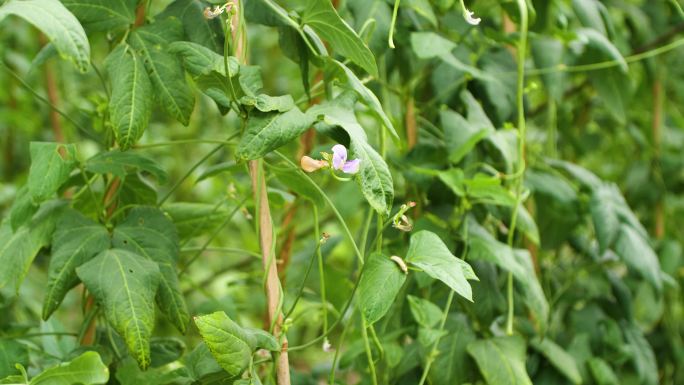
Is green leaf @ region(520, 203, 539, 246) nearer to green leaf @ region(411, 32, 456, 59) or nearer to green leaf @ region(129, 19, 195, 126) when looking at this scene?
green leaf @ region(411, 32, 456, 59)

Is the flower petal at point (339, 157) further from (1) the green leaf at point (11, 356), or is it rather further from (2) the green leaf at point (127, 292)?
(1) the green leaf at point (11, 356)

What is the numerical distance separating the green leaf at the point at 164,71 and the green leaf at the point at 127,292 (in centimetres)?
16

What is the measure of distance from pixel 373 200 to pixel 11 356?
1.63 ft

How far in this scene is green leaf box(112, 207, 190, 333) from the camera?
95 cm

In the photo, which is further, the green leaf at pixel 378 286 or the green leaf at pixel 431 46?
the green leaf at pixel 431 46

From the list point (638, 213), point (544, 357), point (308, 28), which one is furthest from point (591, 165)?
point (308, 28)

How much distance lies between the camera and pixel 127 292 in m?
0.88

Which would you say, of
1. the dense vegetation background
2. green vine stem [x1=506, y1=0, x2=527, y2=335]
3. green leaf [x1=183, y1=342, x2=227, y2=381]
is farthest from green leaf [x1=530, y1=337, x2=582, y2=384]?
green leaf [x1=183, y1=342, x2=227, y2=381]

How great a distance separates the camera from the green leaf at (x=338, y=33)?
2.93 feet

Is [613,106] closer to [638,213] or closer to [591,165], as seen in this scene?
[638,213]

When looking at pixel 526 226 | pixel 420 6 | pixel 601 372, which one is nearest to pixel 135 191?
pixel 420 6

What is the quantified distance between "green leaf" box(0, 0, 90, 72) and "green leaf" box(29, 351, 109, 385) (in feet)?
0.83

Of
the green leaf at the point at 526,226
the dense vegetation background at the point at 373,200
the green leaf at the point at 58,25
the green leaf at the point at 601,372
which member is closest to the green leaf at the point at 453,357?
the dense vegetation background at the point at 373,200

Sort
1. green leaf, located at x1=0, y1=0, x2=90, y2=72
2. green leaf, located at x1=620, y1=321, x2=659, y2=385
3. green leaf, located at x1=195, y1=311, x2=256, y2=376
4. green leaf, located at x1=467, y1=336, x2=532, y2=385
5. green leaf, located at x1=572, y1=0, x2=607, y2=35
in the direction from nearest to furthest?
green leaf, located at x1=0, y1=0, x2=90, y2=72 → green leaf, located at x1=195, y1=311, x2=256, y2=376 → green leaf, located at x1=467, y1=336, x2=532, y2=385 → green leaf, located at x1=572, y1=0, x2=607, y2=35 → green leaf, located at x1=620, y1=321, x2=659, y2=385
